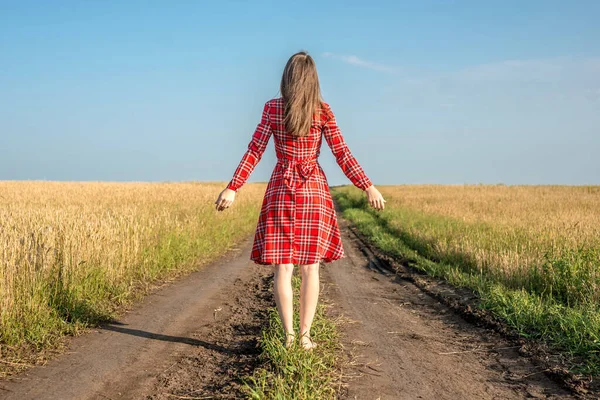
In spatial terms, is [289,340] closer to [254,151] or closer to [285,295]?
[285,295]

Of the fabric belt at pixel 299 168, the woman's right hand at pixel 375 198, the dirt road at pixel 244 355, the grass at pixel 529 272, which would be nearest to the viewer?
the dirt road at pixel 244 355

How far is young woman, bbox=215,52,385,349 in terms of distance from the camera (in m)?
4.08

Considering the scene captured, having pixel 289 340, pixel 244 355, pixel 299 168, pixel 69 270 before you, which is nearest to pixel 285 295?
pixel 289 340

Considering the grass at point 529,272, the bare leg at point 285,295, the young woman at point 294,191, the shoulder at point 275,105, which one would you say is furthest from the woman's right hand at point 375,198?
the grass at point 529,272

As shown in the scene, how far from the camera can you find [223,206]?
165 inches

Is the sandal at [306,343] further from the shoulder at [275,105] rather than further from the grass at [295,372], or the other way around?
the shoulder at [275,105]

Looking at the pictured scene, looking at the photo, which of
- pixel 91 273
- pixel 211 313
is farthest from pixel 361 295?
pixel 91 273

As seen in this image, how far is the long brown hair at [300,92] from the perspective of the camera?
13.2ft

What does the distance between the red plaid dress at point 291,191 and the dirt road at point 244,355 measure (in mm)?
975

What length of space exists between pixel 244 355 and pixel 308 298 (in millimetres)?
824

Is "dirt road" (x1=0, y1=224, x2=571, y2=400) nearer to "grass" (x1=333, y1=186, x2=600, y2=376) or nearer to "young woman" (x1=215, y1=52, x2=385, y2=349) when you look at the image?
"grass" (x1=333, y1=186, x2=600, y2=376)

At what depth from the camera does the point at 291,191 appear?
4156 mm

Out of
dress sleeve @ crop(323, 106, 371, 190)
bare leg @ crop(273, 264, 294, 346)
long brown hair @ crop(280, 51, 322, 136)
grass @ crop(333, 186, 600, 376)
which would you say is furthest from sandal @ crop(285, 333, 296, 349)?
grass @ crop(333, 186, 600, 376)

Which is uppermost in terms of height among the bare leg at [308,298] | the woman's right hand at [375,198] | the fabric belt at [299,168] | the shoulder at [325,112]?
the shoulder at [325,112]
